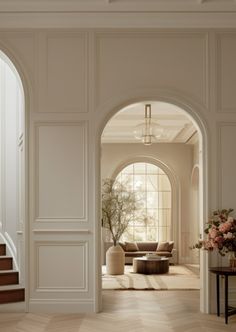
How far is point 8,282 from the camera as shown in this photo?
8.34 m

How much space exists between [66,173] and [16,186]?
67.5 inches

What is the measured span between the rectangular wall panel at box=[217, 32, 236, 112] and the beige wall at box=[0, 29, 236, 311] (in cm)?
1

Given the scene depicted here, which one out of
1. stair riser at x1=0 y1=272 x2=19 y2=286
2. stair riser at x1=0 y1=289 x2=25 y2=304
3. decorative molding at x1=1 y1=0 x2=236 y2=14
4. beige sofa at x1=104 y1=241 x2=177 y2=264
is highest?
decorative molding at x1=1 y1=0 x2=236 y2=14

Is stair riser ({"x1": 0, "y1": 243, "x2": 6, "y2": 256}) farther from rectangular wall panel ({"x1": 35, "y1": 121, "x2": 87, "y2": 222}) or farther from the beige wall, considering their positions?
rectangular wall panel ({"x1": 35, "y1": 121, "x2": 87, "y2": 222})

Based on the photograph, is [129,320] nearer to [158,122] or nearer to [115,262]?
[115,262]

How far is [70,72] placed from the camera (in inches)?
314

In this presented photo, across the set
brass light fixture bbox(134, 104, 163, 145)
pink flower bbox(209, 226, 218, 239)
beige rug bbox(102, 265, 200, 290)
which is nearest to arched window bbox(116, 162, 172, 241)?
beige rug bbox(102, 265, 200, 290)

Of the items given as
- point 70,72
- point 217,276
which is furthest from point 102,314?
point 70,72

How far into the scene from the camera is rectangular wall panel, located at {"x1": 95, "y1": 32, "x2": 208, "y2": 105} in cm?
798

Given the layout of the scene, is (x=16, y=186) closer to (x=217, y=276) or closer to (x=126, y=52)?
(x=126, y=52)

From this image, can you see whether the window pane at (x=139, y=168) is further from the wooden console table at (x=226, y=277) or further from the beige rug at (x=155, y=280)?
the wooden console table at (x=226, y=277)

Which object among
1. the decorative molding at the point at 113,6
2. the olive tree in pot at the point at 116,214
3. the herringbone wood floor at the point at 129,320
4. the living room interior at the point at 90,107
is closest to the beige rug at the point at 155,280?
the olive tree in pot at the point at 116,214

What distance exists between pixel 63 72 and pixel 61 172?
4.48 ft

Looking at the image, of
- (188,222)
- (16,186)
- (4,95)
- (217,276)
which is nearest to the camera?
(217,276)
